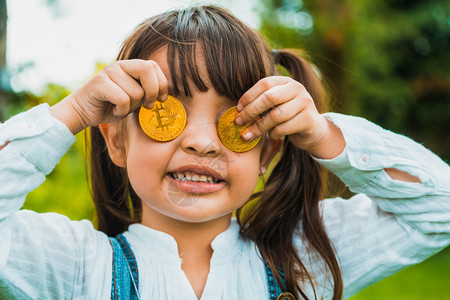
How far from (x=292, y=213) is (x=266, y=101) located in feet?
2.07

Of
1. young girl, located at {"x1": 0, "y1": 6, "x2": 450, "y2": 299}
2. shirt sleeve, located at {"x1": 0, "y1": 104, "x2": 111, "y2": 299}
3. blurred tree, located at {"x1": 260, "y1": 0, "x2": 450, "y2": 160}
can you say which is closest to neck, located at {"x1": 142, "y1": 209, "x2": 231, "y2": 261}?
young girl, located at {"x1": 0, "y1": 6, "x2": 450, "y2": 299}

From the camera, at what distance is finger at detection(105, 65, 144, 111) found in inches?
51.1

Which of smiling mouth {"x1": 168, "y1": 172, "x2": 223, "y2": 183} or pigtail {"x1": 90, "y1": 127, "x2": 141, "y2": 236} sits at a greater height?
smiling mouth {"x1": 168, "y1": 172, "x2": 223, "y2": 183}

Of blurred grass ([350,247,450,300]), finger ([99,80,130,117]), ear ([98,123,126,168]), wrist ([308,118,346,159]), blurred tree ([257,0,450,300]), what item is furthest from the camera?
blurred tree ([257,0,450,300])

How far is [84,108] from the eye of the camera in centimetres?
135

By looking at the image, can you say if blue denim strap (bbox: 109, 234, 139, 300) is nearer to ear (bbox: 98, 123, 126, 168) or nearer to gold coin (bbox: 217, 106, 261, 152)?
ear (bbox: 98, 123, 126, 168)

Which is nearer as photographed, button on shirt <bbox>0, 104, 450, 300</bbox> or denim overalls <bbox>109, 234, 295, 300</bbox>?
button on shirt <bbox>0, 104, 450, 300</bbox>

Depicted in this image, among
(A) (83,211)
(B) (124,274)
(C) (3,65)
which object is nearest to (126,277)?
(B) (124,274)

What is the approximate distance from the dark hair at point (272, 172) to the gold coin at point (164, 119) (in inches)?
2.2

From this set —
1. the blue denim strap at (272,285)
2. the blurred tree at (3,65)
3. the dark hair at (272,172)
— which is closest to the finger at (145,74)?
the dark hair at (272,172)

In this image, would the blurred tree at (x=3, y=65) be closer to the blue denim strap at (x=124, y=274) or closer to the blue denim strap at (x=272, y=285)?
the blue denim strap at (x=124, y=274)

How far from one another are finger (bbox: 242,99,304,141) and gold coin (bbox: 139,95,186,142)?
0.20 metres

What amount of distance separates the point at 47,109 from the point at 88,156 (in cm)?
70

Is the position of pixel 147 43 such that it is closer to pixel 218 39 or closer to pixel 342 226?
pixel 218 39
